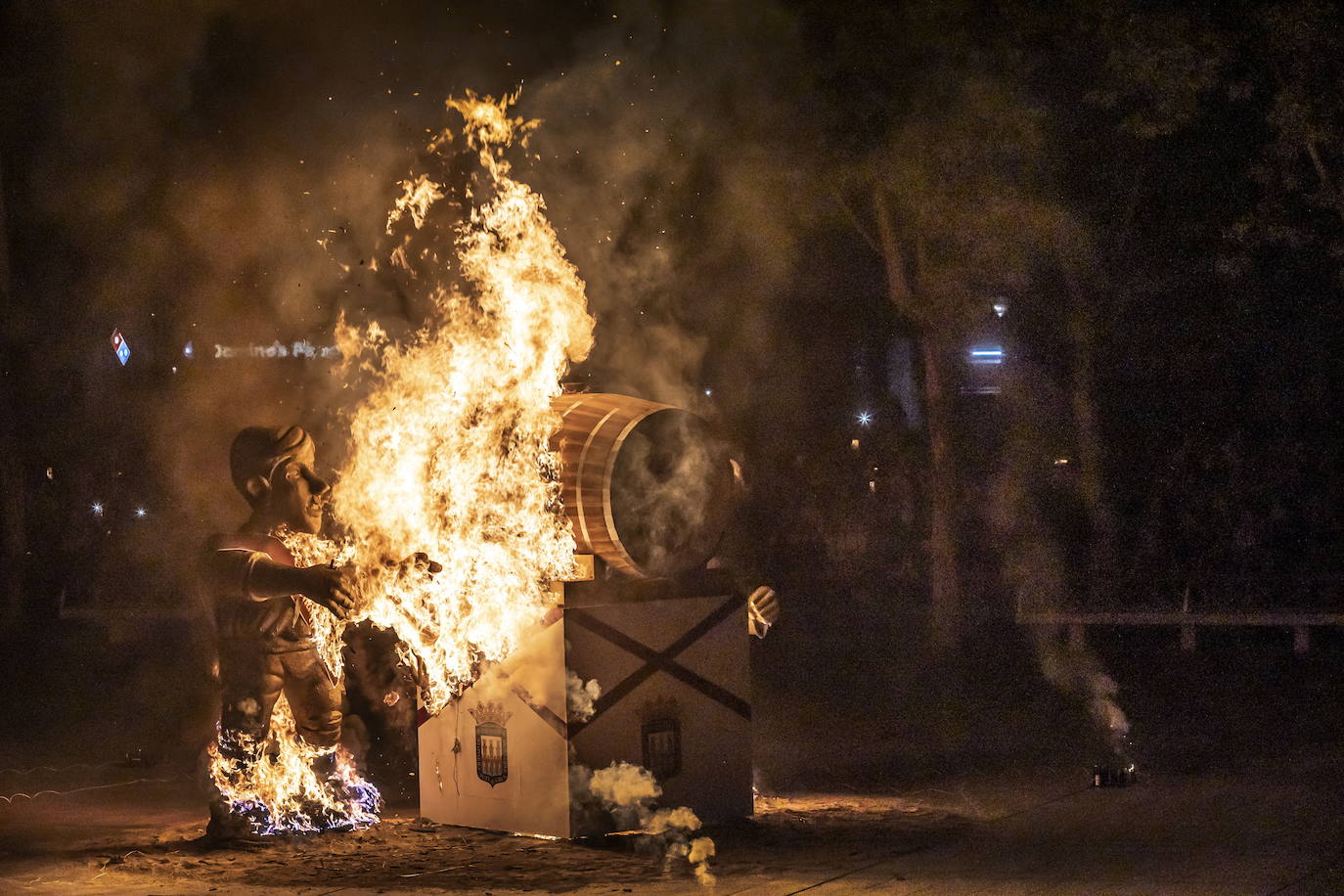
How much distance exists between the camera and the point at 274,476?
8055mm

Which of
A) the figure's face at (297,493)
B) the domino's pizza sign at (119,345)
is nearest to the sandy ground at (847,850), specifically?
the figure's face at (297,493)

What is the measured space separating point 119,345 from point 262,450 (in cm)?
1456

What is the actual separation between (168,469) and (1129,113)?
1633 centimetres

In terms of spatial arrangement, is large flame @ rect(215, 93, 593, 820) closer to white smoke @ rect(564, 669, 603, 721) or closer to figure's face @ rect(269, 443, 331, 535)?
figure's face @ rect(269, 443, 331, 535)

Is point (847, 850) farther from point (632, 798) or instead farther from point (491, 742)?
point (491, 742)

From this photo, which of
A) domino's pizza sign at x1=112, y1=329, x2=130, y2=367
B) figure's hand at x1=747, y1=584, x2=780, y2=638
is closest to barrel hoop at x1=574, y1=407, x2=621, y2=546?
figure's hand at x1=747, y1=584, x2=780, y2=638

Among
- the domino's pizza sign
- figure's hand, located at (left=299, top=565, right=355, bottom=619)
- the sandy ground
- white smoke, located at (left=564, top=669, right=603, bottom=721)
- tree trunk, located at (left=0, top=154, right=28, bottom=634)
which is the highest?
the domino's pizza sign

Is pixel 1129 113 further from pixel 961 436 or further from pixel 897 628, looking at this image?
pixel 961 436

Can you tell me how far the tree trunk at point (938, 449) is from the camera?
18.2 meters

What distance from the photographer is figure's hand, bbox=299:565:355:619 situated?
7.23 meters

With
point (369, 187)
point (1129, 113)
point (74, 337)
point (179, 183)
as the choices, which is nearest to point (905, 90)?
point (1129, 113)

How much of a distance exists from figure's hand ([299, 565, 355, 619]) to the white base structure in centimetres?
108

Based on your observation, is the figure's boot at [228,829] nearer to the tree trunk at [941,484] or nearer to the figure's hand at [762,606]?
the figure's hand at [762,606]

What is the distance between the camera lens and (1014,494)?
905 inches
